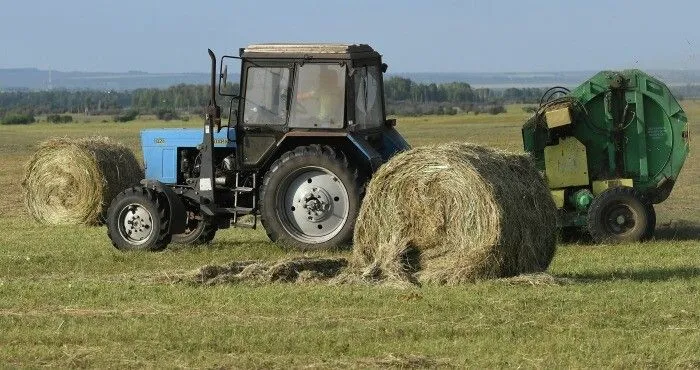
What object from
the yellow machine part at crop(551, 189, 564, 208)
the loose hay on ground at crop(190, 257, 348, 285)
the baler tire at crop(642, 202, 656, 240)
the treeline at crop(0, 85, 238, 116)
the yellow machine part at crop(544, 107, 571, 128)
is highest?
the yellow machine part at crop(544, 107, 571, 128)

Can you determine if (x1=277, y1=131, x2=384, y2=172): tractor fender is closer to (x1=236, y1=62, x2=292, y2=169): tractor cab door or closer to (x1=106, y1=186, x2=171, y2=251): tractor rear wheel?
(x1=236, y1=62, x2=292, y2=169): tractor cab door

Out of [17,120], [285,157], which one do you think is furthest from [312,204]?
[17,120]

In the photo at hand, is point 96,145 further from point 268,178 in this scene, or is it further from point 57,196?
point 268,178

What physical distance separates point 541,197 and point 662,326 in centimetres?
289

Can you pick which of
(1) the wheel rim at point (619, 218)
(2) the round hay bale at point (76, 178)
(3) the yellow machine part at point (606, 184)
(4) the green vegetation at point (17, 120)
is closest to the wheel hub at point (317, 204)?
(1) the wheel rim at point (619, 218)

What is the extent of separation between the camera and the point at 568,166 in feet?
52.8

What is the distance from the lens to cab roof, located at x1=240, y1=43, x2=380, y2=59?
14766 millimetres

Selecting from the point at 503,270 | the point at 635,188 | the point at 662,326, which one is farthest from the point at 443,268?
the point at 635,188

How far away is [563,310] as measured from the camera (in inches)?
396

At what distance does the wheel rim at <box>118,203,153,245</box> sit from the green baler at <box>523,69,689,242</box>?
474 cm

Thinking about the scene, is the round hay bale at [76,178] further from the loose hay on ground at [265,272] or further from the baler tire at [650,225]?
the baler tire at [650,225]

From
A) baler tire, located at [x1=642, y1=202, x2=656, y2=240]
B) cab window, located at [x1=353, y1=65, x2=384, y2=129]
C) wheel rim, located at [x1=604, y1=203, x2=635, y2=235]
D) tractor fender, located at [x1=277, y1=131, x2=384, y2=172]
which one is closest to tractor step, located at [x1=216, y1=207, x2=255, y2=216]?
tractor fender, located at [x1=277, y1=131, x2=384, y2=172]

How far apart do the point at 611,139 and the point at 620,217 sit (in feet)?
3.71

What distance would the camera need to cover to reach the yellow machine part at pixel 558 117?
1591cm
